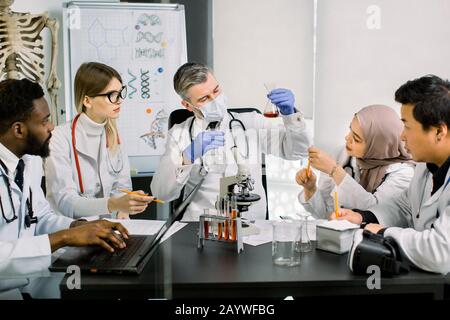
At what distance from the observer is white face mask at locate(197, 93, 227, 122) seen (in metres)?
1.91

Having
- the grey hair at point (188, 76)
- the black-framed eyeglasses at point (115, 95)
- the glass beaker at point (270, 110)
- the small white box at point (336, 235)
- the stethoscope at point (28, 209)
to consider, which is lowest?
the small white box at point (336, 235)

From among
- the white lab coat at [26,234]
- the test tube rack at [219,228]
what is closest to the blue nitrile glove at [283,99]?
the test tube rack at [219,228]

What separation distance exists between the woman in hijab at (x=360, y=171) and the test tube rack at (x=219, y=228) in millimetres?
366

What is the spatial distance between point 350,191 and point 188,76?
0.78m

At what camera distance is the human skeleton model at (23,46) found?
1.80m

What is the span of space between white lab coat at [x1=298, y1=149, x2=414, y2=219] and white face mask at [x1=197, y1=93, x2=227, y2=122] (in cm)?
47

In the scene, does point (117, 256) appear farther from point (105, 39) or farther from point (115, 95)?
point (105, 39)

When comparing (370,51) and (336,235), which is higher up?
(370,51)

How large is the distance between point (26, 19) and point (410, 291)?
1.62 metres

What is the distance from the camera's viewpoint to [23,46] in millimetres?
1816

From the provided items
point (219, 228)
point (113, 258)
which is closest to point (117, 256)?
point (113, 258)

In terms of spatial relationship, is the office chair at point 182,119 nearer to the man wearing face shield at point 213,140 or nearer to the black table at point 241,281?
the man wearing face shield at point 213,140

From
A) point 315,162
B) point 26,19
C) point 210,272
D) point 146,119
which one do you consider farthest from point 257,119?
point 26,19

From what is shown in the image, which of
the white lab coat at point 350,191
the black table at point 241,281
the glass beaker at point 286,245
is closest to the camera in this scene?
the black table at point 241,281
